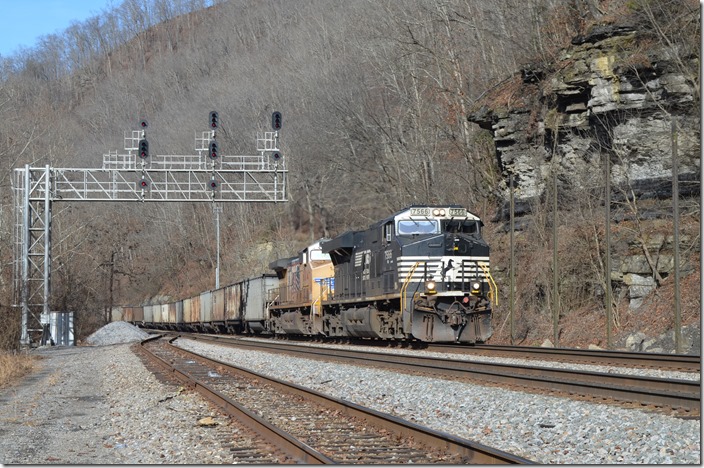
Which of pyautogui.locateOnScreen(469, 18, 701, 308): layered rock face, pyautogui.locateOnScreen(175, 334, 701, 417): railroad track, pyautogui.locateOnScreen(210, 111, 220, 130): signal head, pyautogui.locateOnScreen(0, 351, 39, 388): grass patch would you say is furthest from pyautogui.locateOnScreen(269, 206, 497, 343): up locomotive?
pyautogui.locateOnScreen(0, 351, 39, 388): grass patch

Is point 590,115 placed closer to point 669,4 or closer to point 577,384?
point 669,4

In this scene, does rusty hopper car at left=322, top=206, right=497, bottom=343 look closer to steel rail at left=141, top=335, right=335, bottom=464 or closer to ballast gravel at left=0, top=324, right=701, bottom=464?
ballast gravel at left=0, top=324, right=701, bottom=464

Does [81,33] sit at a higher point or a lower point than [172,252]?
higher

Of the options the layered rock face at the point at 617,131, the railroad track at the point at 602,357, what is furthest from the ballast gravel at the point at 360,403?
the layered rock face at the point at 617,131

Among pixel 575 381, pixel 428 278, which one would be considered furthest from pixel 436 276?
pixel 575 381

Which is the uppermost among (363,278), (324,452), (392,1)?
(392,1)

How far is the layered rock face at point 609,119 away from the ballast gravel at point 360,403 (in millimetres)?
16441

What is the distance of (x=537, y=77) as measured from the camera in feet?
119

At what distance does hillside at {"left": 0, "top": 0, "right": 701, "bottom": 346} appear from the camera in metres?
29.1

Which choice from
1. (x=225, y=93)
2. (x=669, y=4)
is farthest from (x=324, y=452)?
(x=225, y=93)

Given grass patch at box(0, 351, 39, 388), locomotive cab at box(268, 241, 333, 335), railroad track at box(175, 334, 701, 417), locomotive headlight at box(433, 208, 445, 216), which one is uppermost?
locomotive headlight at box(433, 208, 445, 216)

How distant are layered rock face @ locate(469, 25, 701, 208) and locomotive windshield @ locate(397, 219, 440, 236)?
9239mm

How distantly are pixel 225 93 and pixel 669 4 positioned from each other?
77327mm

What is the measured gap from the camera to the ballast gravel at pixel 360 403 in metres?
8.59
